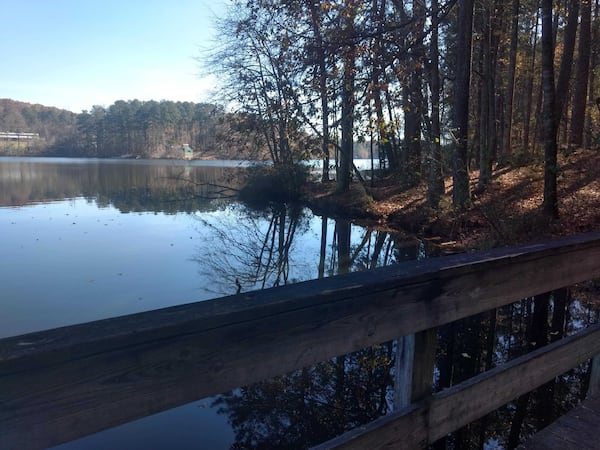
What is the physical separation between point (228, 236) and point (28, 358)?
1560 centimetres

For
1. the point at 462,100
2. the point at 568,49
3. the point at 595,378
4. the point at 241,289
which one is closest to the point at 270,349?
the point at 595,378

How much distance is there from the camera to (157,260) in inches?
470

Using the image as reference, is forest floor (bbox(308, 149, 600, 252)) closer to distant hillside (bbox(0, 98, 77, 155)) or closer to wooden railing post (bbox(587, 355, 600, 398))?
wooden railing post (bbox(587, 355, 600, 398))

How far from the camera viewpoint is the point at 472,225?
529 inches

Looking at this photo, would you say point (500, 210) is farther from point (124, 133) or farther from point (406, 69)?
point (124, 133)

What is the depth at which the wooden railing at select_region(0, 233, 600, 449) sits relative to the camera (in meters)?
1.10

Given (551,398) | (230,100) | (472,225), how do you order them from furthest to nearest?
(230,100) < (472,225) < (551,398)

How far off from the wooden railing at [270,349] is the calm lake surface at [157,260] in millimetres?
3091

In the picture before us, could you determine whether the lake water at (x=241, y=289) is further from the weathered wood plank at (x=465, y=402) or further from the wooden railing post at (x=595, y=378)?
the wooden railing post at (x=595, y=378)

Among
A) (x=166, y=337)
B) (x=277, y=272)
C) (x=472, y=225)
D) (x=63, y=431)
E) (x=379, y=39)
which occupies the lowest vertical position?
(x=277, y=272)

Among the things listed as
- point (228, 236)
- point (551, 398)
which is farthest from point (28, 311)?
point (228, 236)

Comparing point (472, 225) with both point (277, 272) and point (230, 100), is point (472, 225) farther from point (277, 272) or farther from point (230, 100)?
point (230, 100)

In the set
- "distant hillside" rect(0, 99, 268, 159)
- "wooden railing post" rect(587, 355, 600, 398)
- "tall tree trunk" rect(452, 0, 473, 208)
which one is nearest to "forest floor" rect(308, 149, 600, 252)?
"tall tree trunk" rect(452, 0, 473, 208)

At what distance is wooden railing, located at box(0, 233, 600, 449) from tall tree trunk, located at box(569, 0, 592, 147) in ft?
54.4
